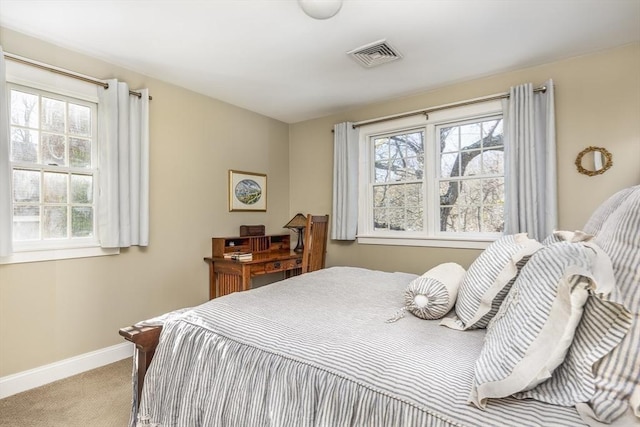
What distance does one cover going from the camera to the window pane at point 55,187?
2.38 meters

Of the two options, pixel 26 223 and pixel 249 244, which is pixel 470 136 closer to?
pixel 249 244

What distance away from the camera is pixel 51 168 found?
239 centimetres

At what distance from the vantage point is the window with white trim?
88.8 inches

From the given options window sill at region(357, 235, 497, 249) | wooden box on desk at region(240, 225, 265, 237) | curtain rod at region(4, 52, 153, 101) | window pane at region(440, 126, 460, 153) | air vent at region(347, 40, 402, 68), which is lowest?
window sill at region(357, 235, 497, 249)

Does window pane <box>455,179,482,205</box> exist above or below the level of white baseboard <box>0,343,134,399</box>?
above

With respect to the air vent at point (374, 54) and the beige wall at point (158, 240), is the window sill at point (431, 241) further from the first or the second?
the air vent at point (374, 54)

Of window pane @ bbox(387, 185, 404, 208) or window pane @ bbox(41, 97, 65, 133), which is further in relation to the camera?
window pane @ bbox(387, 185, 404, 208)

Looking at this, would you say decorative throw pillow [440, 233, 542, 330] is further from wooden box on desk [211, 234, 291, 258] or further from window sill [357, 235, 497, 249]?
wooden box on desk [211, 234, 291, 258]

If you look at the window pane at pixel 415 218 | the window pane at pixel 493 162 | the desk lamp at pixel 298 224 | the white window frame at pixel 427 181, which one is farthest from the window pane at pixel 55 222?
the window pane at pixel 493 162

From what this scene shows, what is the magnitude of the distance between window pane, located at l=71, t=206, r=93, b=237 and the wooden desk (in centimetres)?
108

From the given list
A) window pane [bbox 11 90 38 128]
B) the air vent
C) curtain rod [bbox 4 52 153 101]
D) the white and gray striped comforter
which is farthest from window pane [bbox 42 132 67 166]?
the air vent

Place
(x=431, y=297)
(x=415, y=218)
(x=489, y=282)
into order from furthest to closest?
(x=415, y=218)
(x=431, y=297)
(x=489, y=282)

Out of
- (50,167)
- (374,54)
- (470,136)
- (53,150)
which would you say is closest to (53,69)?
(53,150)

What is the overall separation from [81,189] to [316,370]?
251 centimetres
